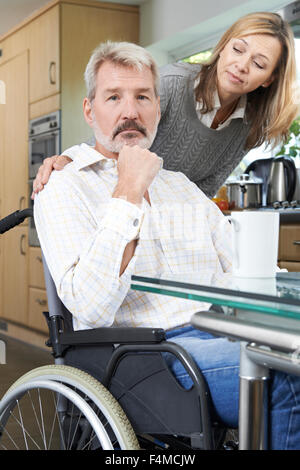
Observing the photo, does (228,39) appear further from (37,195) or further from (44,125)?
(44,125)

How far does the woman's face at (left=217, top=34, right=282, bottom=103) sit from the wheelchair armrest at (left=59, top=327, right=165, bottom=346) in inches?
50.0

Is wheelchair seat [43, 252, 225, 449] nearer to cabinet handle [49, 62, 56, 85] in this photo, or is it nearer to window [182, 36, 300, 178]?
window [182, 36, 300, 178]

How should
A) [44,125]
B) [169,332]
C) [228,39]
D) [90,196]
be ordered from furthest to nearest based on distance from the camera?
[44,125] → [228,39] → [90,196] → [169,332]

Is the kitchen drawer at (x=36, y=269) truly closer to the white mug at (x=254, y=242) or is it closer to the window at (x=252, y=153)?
the window at (x=252, y=153)

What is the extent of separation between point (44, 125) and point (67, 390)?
13.2 feet

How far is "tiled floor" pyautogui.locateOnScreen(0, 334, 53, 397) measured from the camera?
390 centimetres

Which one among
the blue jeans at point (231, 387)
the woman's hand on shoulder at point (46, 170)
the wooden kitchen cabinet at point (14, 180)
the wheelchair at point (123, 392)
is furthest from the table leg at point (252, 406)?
the wooden kitchen cabinet at point (14, 180)

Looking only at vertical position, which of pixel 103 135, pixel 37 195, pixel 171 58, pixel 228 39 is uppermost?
pixel 171 58

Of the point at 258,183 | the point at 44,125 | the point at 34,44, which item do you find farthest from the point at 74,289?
the point at 34,44

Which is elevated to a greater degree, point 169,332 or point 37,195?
point 37,195

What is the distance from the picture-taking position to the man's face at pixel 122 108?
67.2 inches

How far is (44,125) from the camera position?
5035mm

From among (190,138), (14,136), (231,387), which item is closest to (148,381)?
(231,387)

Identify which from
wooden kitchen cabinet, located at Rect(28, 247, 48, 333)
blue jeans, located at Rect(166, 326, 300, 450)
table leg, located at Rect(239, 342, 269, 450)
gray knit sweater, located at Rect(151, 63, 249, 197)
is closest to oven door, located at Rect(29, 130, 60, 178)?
wooden kitchen cabinet, located at Rect(28, 247, 48, 333)
